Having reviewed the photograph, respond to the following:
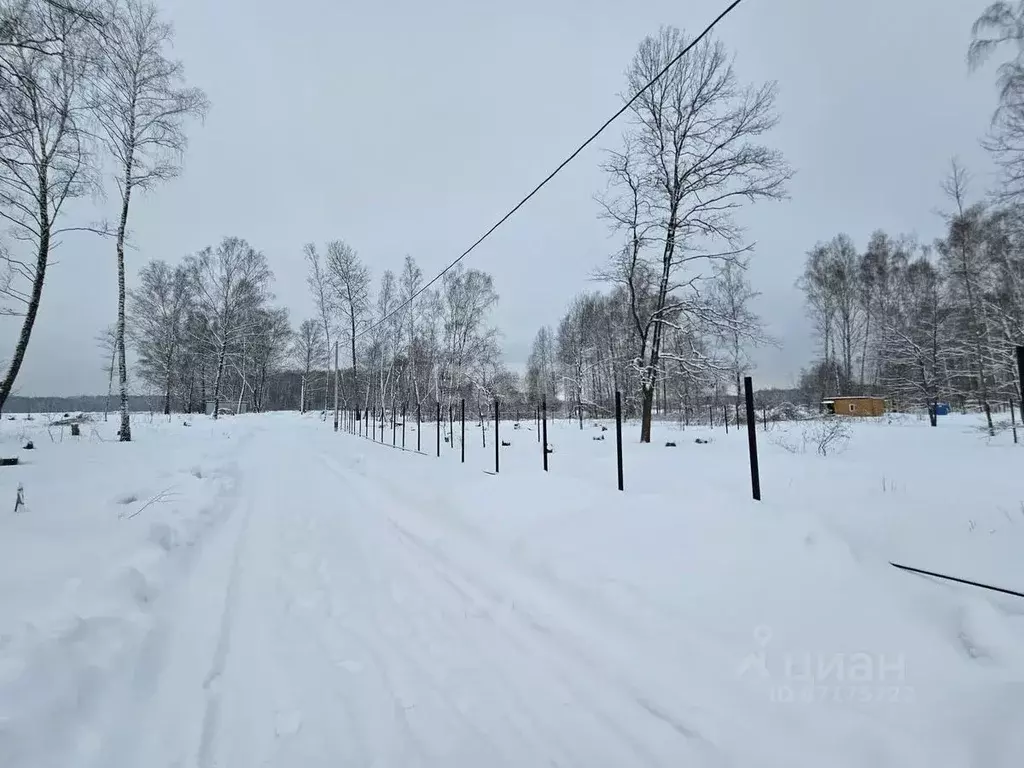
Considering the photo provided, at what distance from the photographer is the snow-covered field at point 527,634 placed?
70.7 inches

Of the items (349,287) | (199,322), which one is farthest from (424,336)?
(199,322)

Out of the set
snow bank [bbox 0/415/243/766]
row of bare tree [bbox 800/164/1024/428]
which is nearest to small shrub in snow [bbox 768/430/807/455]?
row of bare tree [bbox 800/164/1024/428]

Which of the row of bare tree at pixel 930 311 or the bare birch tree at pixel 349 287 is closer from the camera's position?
the row of bare tree at pixel 930 311

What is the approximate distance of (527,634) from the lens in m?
2.69

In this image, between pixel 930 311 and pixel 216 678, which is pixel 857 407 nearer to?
pixel 930 311

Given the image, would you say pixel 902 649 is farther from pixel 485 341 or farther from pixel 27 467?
pixel 485 341

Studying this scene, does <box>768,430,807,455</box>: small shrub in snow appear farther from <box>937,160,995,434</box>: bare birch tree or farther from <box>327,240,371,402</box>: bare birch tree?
<box>327,240,371,402</box>: bare birch tree

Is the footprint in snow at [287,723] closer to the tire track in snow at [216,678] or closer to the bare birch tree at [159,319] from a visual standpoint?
the tire track in snow at [216,678]

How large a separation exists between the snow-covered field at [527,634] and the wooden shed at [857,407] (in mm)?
26427

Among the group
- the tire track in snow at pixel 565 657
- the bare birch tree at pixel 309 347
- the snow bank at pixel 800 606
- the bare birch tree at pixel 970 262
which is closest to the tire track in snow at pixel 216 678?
the tire track in snow at pixel 565 657

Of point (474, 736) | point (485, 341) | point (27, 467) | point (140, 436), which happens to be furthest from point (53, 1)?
point (485, 341)

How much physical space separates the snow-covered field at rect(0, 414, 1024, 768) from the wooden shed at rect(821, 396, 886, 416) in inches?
1040

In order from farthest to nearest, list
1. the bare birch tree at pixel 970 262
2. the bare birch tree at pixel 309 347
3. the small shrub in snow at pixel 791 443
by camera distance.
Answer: the bare birch tree at pixel 309 347 → the bare birch tree at pixel 970 262 → the small shrub in snow at pixel 791 443

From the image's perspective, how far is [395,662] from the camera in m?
2.39
